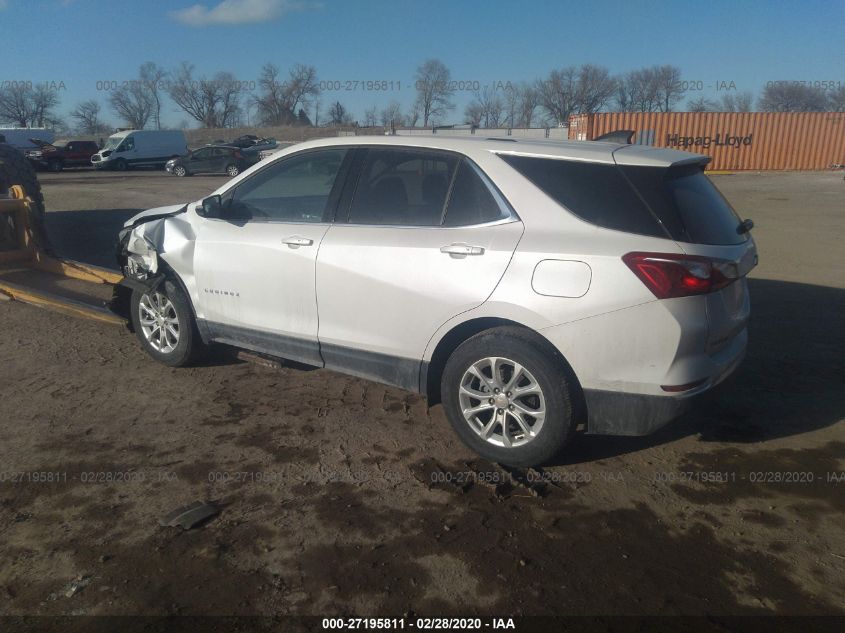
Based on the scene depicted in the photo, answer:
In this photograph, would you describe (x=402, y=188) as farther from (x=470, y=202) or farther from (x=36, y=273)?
(x=36, y=273)

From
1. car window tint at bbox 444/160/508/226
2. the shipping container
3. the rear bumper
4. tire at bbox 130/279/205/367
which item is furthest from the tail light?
the shipping container

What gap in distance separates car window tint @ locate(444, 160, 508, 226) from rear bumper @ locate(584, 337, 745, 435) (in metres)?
1.09

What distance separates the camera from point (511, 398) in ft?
12.2

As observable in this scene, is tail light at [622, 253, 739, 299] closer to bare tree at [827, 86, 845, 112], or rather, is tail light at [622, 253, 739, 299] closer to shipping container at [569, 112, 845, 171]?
shipping container at [569, 112, 845, 171]

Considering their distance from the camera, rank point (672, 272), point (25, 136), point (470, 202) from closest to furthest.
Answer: point (672, 272) < point (470, 202) < point (25, 136)

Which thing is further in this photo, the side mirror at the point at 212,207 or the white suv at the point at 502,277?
the side mirror at the point at 212,207

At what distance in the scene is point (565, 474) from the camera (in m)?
3.79

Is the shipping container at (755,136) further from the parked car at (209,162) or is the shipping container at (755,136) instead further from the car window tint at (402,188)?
the car window tint at (402,188)

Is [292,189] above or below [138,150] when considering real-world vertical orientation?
below

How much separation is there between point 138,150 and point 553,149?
37.3m

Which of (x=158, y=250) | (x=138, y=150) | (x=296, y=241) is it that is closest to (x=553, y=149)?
(x=296, y=241)

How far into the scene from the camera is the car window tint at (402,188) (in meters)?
4.03

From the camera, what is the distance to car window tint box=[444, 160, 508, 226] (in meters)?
3.78

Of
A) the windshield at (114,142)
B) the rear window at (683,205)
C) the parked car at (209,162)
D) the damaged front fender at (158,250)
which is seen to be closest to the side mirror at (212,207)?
the damaged front fender at (158,250)
